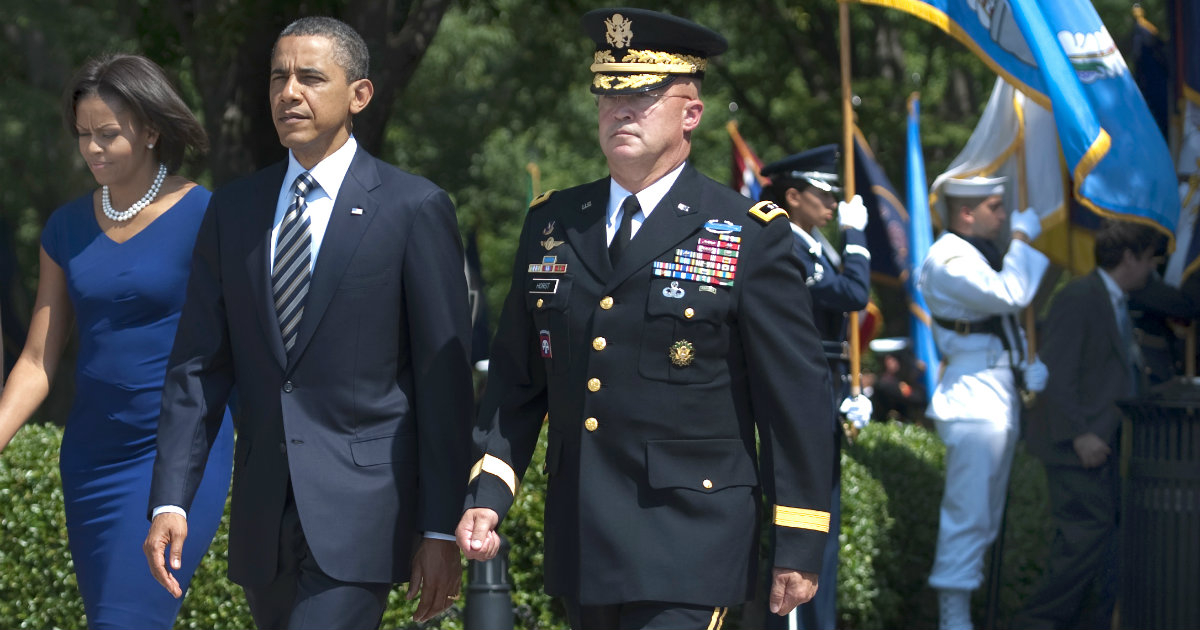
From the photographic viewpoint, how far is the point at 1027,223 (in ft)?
26.4

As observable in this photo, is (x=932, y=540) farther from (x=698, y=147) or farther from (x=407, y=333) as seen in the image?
(x=698, y=147)

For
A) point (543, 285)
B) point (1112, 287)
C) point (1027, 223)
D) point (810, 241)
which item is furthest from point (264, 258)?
point (1112, 287)

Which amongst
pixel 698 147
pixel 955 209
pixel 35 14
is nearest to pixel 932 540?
pixel 955 209

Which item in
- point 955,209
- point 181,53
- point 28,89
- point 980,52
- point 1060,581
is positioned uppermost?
point 28,89

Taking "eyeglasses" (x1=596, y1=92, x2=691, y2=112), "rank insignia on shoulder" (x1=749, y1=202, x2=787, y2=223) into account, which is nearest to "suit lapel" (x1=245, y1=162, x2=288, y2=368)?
"eyeglasses" (x1=596, y1=92, x2=691, y2=112)

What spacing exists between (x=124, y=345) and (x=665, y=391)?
183cm

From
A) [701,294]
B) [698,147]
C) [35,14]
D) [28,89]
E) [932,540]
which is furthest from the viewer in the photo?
[698,147]

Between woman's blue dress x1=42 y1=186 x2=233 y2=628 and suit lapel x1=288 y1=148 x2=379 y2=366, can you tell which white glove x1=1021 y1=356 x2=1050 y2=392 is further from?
suit lapel x1=288 y1=148 x2=379 y2=366

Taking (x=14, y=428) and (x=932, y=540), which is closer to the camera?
(x=14, y=428)

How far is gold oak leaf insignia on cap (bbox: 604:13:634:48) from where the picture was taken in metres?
3.92

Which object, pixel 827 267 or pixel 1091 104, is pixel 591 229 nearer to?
pixel 827 267

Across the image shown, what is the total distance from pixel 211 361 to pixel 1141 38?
693cm

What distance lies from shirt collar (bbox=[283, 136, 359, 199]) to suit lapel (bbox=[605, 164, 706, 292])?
2.60 feet

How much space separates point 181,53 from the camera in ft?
36.1
